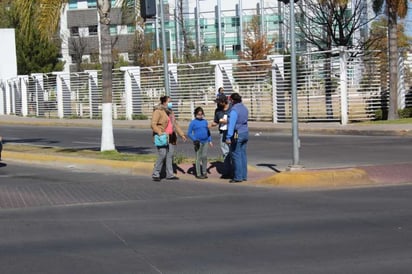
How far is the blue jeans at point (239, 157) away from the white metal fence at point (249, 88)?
18263mm

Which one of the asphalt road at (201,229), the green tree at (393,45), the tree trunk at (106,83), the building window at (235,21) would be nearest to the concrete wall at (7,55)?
the building window at (235,21)

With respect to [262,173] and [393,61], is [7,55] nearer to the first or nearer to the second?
[393,61]

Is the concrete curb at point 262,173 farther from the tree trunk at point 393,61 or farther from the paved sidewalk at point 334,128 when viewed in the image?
the tree trunk at point 393,61

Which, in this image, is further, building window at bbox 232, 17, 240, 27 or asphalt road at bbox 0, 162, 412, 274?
building window at bbox 232, 17, 240, 27

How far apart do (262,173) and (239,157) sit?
128 centimetres

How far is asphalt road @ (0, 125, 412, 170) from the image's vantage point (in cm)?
1867

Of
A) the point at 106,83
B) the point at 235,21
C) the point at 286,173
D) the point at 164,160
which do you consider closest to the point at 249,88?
the point at 106,83

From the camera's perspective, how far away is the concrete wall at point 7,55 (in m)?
61.0

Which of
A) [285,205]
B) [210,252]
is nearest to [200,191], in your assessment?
[285,205]

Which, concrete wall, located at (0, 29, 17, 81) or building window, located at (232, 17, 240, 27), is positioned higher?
building window, located at (232, 17, 240, 27)

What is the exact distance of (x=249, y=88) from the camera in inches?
1521

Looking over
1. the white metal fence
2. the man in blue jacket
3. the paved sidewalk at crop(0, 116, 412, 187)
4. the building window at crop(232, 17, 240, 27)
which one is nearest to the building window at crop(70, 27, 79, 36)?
the building window at crop(232, 17, 240, 27)

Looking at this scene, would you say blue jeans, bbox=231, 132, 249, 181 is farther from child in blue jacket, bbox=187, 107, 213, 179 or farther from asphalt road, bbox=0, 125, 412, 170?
asphalt road, bbox=0, 125, 412, 170

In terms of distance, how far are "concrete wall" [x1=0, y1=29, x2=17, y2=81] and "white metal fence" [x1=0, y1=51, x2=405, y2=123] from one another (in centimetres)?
786
